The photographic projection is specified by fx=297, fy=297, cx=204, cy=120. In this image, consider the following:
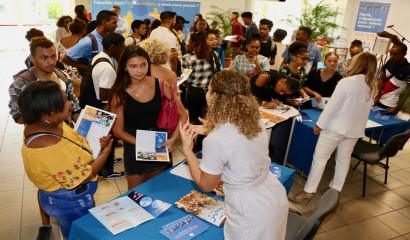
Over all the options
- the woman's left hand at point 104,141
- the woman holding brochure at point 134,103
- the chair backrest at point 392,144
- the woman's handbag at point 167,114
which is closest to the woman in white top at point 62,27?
the woman holding brochure at point 134,103

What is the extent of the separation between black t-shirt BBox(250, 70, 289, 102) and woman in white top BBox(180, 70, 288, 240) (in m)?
2.22

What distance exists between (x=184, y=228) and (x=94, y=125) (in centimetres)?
96

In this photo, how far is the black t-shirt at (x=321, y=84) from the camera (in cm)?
411

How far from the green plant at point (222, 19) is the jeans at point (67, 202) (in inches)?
341

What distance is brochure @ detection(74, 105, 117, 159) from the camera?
2.07 metres

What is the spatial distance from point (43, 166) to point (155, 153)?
31.5 inches

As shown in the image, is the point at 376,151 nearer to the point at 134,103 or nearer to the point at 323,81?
the point at 323,81

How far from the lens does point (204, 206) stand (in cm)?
188

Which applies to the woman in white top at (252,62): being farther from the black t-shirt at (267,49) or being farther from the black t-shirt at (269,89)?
the black t-shirt at (267,49)

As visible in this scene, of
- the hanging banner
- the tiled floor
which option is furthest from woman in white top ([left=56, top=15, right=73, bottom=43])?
the hanging banner

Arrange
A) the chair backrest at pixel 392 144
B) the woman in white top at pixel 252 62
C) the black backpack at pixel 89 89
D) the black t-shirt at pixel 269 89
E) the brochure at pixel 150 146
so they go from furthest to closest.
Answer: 1. the woman in white top at pixel 252 62
2. the black t-shirt at pixel 269 89
3. the chair backrest at pixel 392 144
4. the black backpack at pixel 89 89
5. the brochure at pixel 150 146

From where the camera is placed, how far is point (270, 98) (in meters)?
3.97

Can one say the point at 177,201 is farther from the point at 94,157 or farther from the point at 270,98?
the point at 270,98

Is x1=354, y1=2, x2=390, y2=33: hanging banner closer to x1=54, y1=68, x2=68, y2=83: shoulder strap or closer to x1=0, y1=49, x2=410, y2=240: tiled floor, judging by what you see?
x1=0, y1=49, x2=410, y2=240: tiled floor
